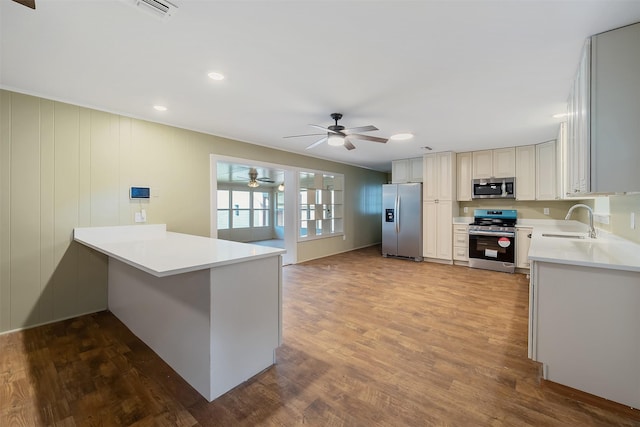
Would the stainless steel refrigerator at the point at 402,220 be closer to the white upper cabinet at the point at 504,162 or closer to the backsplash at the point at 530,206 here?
the backsplash at the point at 530,206

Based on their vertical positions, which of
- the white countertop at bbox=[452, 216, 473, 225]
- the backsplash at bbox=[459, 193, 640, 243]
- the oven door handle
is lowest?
the oven door handle

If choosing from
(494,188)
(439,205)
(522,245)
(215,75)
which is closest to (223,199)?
(439,205)

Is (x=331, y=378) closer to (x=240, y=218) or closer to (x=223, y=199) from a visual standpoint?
(x=223, y=199)

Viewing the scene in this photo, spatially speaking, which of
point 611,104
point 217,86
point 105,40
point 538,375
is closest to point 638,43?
point 611,104

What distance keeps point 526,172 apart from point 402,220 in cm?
235

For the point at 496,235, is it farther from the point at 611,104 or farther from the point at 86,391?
the point at 86,391

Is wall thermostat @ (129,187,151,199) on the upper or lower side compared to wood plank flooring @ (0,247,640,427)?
upper

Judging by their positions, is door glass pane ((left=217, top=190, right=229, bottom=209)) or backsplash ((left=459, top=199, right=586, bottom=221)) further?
door glass pane ((left=217, top=190, right=229, bottom=209))

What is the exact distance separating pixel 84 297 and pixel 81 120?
6.34ft

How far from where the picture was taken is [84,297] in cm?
297

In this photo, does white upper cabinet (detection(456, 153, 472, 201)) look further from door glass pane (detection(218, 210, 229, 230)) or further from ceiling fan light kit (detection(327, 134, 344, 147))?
door glass pane (detection(218, 210, 229, 230))

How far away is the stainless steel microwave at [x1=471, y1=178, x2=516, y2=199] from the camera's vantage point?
16.0 ft

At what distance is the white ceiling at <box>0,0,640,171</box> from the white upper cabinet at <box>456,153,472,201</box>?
2.03 metres

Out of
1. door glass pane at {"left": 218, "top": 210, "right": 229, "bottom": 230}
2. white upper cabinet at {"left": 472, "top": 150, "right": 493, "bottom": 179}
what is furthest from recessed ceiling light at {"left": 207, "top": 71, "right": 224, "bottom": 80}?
door glass pane at {"left": 218, "top": 210, "right": 229, "bottom": 230}
